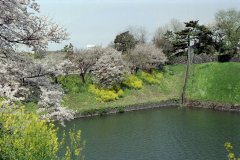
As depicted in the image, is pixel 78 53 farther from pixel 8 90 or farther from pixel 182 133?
pixel 8 90

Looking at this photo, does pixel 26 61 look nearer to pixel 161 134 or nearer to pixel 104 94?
pixel 161 134

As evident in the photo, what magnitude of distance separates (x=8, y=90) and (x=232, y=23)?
74.0 meters

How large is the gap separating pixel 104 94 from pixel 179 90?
46.8 ft

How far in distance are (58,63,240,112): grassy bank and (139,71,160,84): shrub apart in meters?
0.96

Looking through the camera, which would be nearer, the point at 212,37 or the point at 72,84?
the point at 72,84

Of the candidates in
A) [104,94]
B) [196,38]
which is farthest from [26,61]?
[196,38]

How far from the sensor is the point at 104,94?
6172 cm

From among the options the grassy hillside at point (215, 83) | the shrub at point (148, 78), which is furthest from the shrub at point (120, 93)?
the grassy hillside at point (215, 83)

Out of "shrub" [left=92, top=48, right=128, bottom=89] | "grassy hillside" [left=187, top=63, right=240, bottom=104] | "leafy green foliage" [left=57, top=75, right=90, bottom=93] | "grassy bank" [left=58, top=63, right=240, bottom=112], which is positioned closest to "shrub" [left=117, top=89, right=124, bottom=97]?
"grassy bank" [left=58, top=63, right=240, bottom=112]

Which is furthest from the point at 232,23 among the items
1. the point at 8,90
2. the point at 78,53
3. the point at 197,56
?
the point at 8,90

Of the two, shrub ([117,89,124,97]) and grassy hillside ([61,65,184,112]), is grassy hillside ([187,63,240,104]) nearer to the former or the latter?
grassy hillside ([61,65,184,112])

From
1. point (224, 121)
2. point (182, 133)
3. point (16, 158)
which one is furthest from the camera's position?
point (224, 121)

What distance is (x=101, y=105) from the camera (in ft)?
194

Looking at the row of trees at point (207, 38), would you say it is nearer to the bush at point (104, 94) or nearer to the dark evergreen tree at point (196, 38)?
the dark evergreen tree at point (196, 38)
